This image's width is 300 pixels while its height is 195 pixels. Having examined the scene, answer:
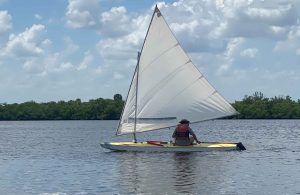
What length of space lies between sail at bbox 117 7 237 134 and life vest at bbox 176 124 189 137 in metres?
Result: 2.57

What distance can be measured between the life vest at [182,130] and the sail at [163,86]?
2.57m

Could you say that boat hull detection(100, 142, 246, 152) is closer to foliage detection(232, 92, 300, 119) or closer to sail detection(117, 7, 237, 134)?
sail detection(117, 7, 237, 134)

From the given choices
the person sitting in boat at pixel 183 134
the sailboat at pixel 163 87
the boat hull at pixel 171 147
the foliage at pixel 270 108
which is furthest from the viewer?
the foliage at pixel 270 108

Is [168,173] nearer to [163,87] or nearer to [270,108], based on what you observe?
[163,87]

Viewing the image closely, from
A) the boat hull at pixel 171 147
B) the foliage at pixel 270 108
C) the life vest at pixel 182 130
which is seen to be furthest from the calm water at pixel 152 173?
the foliage at pixel 270 108

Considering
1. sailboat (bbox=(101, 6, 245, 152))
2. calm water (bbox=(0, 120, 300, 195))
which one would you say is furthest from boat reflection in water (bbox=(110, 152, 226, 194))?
sailboat (bbox=(101, 6, 245, 152))

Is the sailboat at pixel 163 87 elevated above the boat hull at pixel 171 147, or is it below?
above

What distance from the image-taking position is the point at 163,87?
5103 cm

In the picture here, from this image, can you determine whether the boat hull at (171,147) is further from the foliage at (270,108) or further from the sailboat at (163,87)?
the foliage at (270,108)

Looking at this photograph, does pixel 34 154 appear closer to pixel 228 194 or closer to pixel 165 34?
pixel 165 34

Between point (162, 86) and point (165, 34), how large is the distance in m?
3.60

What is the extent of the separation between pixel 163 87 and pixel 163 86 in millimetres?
69

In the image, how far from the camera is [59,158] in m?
51.3

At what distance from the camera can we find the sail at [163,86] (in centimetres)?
5084
